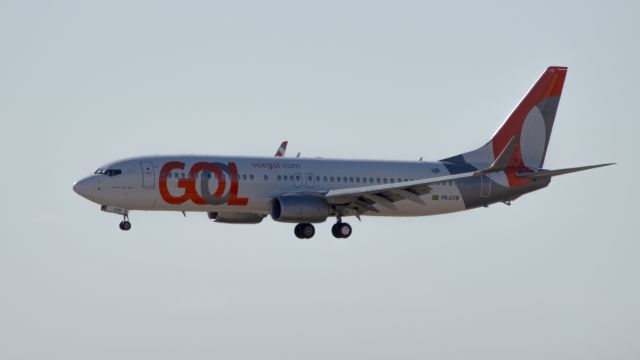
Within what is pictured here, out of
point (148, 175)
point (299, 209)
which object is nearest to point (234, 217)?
point (299, 209)

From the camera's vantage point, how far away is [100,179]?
75750 millimetres

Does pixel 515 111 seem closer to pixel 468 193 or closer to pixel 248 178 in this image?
pixel 468 193

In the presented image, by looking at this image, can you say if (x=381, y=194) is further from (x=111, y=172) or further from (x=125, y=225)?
(x=111, y=172)

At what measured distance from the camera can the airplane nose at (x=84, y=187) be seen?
249ft

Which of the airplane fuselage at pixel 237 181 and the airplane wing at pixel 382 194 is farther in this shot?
the airplane wing at pixel 382 194

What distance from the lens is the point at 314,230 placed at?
7931 cm

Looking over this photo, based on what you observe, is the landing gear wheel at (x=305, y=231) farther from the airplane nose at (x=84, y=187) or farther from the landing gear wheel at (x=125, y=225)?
the airplane nose at (x=84, y=187)

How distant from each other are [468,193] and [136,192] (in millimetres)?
19118

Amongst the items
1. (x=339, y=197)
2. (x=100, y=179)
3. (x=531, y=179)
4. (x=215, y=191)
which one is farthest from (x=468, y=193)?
(x=100, y=179)

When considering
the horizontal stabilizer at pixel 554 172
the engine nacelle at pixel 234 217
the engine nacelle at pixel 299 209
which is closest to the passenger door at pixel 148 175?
the engine nacelle at pixel 234 217

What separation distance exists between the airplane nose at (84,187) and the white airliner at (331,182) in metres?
0.05

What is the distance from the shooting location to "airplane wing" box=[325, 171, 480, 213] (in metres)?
76.7

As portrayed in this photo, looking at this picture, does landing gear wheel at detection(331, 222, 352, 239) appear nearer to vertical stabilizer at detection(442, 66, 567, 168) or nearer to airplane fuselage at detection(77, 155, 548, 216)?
airplane fuselage at detection(77, 155, 548, 216)

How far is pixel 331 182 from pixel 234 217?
5.75 metres
